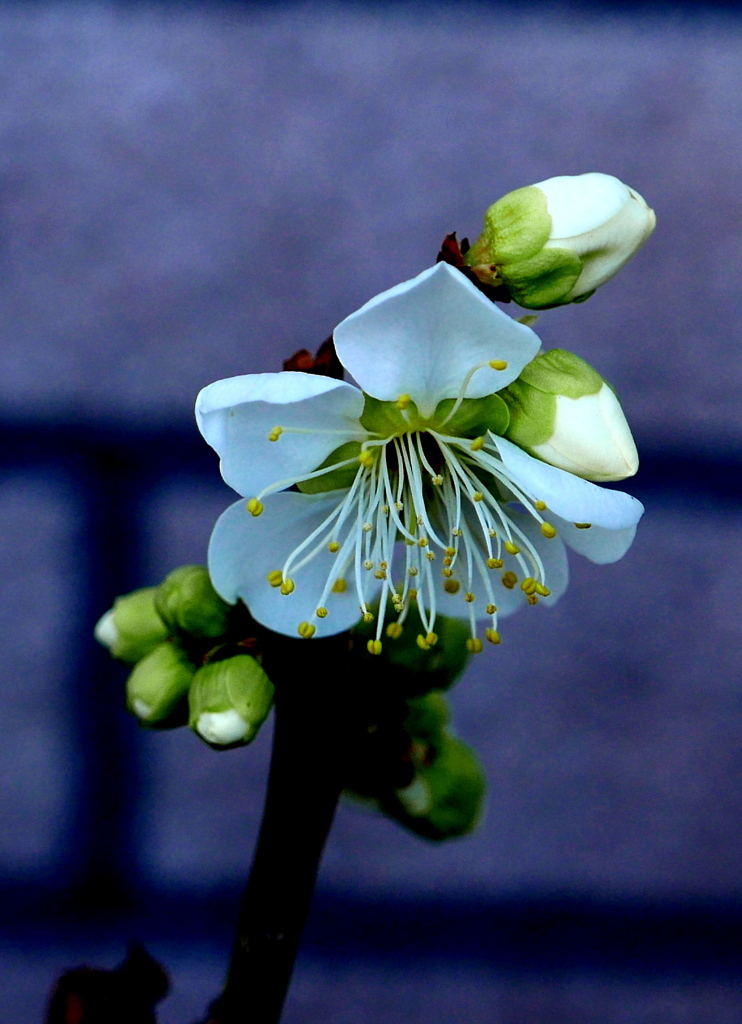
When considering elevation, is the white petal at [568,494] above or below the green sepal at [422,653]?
above

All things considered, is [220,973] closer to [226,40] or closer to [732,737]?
[732,737]

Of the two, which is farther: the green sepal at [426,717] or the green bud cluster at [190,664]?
the green sepal at [426,717]

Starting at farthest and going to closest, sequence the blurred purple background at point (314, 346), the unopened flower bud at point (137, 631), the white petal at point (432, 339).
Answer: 1. the blurred purple background at point (314, 346)
2. the unopened flower bud at point (137, 631)
3. the white petal at point (432, 339)

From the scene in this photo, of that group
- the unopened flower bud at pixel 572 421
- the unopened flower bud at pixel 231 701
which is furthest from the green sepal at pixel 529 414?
the unopened flower bud at pixel 231 701

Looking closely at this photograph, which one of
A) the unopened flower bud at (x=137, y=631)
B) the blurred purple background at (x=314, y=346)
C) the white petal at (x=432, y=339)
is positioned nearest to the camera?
the white petal at (x=432, y=339)

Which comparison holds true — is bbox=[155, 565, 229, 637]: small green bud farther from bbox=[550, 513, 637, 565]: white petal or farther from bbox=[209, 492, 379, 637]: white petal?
bbox=[550, 513, 637, 565]: white petal

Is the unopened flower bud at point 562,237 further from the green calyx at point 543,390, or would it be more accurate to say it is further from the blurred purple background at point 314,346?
the blurred purple background at point 314,346

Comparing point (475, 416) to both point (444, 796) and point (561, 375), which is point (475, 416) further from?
point (444, 796)
